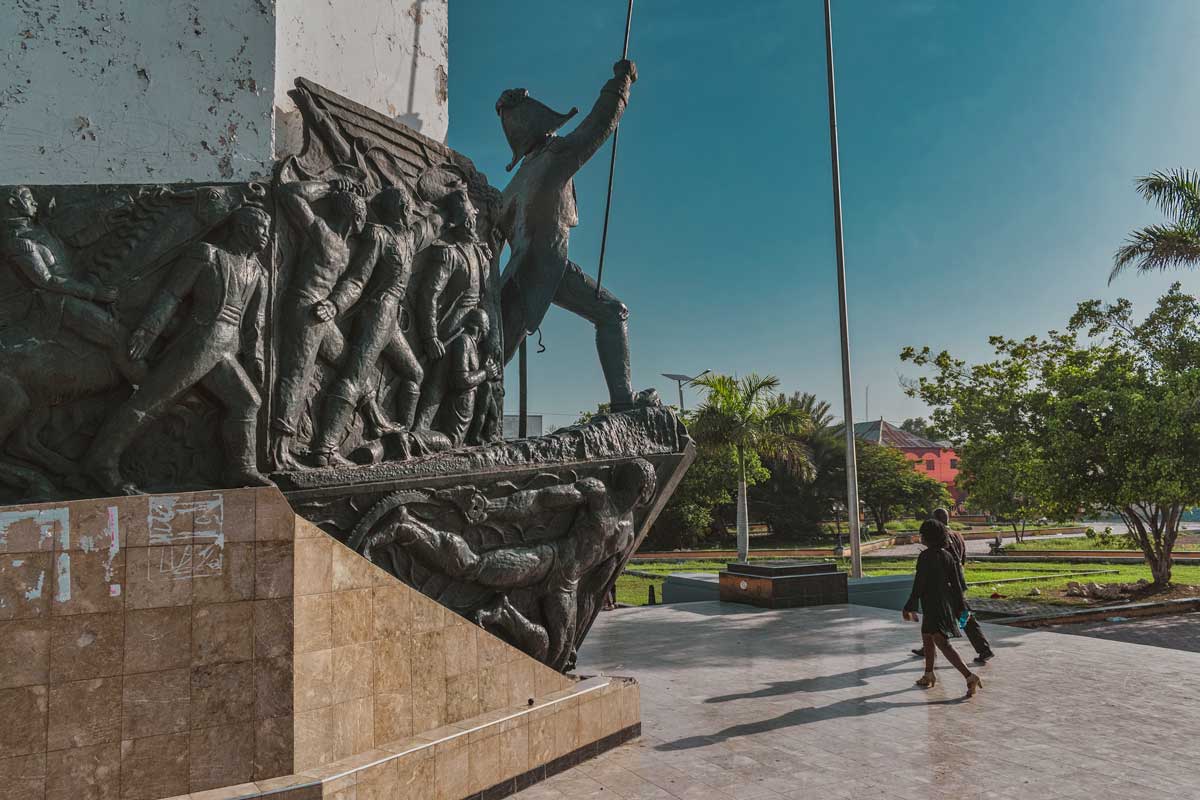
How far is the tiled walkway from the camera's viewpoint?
14.3 feet

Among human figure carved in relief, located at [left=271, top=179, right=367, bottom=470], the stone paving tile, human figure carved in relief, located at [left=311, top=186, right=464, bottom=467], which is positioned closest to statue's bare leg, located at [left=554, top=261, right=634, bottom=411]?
human figure carved in relief, located at [left=311, top=186, right=464, bottom=467]

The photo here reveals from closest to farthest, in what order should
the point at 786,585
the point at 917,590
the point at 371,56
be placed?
the point at 371,56
the point at 917,590
the point at 786,585

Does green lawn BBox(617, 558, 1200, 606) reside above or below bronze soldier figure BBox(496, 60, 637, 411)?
below

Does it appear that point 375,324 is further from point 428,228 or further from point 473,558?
point 473,558

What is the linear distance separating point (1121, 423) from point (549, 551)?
1105cm

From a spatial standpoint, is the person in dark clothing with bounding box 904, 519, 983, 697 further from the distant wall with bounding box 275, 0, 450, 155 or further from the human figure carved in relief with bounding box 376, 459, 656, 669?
the distant wall with bounding box 275, 0, 450, 155

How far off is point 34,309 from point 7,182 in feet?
3.60

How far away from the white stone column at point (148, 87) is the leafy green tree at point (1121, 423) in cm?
1250

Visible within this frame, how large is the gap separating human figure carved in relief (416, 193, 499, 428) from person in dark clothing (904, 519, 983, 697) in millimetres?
3880

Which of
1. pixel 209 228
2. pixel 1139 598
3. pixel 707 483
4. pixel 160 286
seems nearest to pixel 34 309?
pixel 160 286

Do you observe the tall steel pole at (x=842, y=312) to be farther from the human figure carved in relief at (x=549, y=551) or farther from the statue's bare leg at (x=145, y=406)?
the statue's bare leg at (x=145, y=406)

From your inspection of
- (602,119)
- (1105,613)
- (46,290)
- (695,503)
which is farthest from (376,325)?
(695,503)

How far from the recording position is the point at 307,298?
4395 millimetres

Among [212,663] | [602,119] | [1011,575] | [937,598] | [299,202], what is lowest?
[1011,575]
